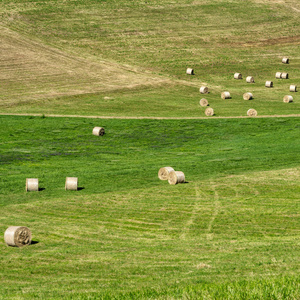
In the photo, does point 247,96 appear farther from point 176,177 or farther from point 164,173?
point 176,177

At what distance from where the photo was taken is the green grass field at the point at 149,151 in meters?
18.0

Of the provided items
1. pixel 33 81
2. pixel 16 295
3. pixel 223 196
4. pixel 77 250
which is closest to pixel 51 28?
pixel 33 81

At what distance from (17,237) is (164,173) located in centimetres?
1425

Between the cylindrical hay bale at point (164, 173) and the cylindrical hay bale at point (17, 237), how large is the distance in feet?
44.4

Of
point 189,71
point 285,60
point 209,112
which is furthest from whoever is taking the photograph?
point 285,60

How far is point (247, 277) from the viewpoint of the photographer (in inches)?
629

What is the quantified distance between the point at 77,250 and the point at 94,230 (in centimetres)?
310

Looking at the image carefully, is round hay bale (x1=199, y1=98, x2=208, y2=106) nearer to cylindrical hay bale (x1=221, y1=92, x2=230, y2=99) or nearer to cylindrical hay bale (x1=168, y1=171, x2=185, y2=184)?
cylindrical hay bale (x1=221, y1=92, x2=230, y2=99)

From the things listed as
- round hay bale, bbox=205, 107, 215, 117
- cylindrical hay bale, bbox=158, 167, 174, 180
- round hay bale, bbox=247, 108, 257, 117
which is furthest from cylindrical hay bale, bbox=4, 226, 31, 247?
round hay bale, bbox=247, 108, 257, 117

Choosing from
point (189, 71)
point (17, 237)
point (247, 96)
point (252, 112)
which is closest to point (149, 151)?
point (252, 112)

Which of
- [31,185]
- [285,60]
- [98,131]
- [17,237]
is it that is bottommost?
[31,185]

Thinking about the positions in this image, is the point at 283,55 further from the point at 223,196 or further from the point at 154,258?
the point at 154,258

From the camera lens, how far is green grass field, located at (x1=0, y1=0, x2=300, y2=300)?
18.0 m

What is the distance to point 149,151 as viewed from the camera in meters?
42.7
